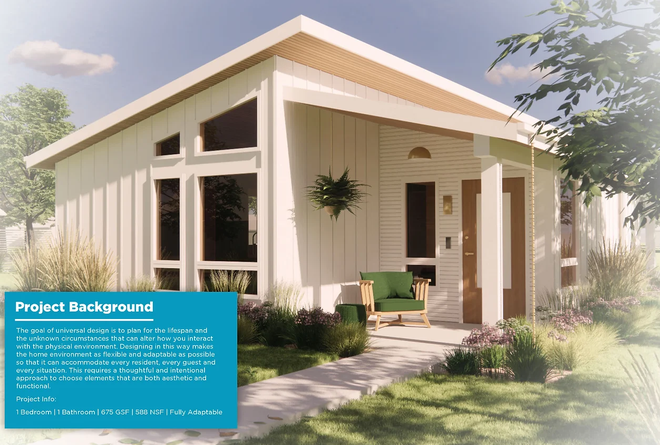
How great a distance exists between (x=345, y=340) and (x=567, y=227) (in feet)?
17.0

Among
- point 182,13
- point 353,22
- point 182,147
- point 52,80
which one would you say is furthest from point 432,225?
point 52,80

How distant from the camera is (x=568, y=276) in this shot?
10602 millimetres

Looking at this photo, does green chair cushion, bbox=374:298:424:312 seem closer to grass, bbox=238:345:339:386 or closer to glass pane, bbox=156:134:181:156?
grass, bbox=238:345:339:386

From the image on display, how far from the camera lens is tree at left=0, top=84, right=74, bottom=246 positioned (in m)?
29.8

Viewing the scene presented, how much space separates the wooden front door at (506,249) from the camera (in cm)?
966

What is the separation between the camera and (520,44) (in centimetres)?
338

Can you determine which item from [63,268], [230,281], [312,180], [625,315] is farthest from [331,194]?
[625,315]

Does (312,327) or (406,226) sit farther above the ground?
(406,226)

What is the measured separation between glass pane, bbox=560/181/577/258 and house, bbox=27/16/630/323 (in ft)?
0.13

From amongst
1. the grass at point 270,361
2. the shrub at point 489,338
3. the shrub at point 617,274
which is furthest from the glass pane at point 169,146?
the shrub at point 617,274

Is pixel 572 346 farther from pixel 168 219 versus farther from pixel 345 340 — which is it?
pixel 168 219

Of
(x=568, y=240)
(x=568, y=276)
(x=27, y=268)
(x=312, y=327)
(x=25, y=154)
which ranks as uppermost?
(x=25, y=154)

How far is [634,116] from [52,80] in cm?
9278

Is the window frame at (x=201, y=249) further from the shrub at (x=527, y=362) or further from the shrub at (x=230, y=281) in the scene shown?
the shrub at (x=527, y=362)
